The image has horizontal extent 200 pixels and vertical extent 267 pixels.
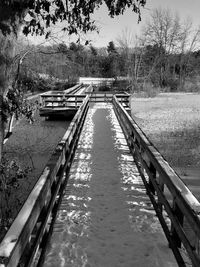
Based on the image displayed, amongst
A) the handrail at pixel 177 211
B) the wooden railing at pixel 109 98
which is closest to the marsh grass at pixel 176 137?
the wooden railing at pixel 109 98

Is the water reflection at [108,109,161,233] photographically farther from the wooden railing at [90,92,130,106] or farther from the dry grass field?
the wooden railing at [90,92,130,106]

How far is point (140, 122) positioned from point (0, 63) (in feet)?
55.9

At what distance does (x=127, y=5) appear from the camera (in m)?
5.39

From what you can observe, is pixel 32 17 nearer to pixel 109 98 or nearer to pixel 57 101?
pixel 57 101

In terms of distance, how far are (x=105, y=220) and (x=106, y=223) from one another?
0.10 metres

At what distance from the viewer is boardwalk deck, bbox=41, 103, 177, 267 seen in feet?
13.1

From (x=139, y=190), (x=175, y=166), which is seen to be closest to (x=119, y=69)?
(x=175, y=166)

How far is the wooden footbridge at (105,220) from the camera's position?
3291 mm

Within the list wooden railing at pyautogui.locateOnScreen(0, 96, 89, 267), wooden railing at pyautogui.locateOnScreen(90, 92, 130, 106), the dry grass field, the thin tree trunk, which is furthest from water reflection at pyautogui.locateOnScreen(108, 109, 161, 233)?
wooden railing at pyautogui.locateOnScreen(90, 92, 130, 106)

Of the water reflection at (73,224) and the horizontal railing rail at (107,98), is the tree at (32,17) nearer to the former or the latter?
the water reflection at (73,224)

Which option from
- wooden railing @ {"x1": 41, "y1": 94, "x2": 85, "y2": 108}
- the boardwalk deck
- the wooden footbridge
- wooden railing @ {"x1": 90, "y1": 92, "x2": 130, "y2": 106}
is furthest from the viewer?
wooden railing @ {"x1": 90, "y1": 92, "x2": 130, "y2": 106}

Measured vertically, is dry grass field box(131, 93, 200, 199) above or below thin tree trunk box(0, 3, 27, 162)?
below

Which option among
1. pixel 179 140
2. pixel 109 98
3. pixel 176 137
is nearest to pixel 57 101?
pixel 109 98

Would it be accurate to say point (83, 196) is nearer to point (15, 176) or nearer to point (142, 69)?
point (15, 176)
